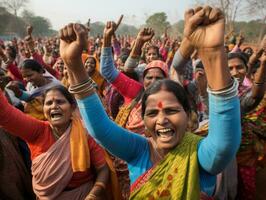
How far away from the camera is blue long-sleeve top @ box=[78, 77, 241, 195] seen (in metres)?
1.31

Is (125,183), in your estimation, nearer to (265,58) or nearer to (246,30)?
(265,58)

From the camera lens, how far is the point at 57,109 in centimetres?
262

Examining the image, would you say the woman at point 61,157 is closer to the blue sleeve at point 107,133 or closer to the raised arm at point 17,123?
the raised arm at point 17,123

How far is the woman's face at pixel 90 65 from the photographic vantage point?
5.46 meters

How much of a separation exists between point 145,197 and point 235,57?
7.33 ft

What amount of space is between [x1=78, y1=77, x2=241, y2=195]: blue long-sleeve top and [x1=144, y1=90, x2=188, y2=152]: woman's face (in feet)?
0.40

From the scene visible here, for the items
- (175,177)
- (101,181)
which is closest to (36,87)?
(101,181)

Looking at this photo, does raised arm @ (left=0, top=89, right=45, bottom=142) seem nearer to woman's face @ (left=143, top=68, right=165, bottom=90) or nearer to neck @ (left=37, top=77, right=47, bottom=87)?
woman's face @ (left=143, top=68, right=165, bottom=90)

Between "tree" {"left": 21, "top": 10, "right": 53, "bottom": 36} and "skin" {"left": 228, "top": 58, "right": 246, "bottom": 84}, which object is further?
"tree" {"left": 21, "top": 10, "right": 53, "bottom": 36}

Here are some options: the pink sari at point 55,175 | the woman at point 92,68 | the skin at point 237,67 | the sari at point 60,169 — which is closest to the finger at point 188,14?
the sari at point 60,169

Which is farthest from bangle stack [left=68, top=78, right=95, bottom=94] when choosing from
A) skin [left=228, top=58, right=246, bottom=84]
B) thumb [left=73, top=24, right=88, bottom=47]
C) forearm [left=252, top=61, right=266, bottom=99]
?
skin [left=228, top=58, right=246, bottom=84]

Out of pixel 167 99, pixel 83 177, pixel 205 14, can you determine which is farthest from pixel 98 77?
pixel 205 14

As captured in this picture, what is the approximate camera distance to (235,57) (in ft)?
11.3

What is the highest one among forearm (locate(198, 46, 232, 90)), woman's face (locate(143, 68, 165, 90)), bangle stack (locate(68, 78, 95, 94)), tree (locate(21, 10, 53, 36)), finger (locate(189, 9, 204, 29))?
tree (locate(21, 10, 53, 36))
